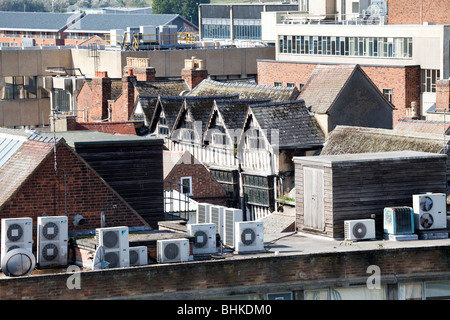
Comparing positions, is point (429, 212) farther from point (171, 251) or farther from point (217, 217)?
point (171, 251)

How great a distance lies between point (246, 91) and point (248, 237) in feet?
103

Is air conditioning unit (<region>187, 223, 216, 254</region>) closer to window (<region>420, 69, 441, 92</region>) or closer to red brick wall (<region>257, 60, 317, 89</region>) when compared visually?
window (<region>420, 69, 441, 92</region>)

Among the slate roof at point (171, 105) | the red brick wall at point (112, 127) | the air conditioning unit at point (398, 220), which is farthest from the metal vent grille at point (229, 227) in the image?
the red brick wall at point (112, 127)

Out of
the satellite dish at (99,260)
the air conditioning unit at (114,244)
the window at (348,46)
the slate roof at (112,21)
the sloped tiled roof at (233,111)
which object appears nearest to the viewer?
the satellite dish at (99,260)

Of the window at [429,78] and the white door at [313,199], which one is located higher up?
the window at [429,78]

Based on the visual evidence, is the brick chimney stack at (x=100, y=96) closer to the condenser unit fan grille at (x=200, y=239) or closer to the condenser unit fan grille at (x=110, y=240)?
the condenser unit fan grille at (x=200, y=239)

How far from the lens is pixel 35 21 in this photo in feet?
552

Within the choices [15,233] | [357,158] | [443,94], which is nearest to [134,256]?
[15,233]

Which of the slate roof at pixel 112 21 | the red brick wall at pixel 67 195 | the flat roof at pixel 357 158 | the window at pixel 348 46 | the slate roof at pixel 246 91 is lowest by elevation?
the red brick wall at pixel 67 195

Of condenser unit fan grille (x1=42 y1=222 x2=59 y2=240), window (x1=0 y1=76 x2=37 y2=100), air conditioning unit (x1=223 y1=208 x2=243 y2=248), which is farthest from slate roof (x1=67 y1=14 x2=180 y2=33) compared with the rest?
condenser unit fan grille (x1=42 y1=222 x2=59 y2=240)

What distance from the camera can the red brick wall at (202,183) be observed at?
169 ft

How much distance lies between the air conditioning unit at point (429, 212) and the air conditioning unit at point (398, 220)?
24 centimetres

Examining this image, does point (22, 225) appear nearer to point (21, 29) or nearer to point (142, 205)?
point (142, 205)

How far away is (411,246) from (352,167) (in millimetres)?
3638
